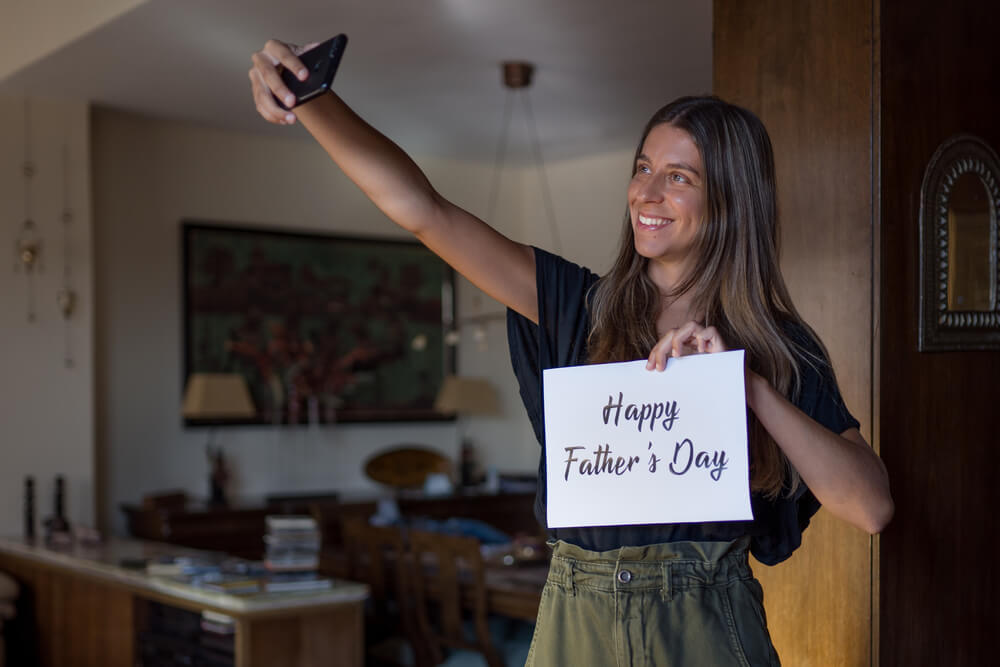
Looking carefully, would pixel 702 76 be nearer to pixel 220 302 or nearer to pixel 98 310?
pixel 220 302

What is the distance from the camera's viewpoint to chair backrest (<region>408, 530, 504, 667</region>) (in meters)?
4.10

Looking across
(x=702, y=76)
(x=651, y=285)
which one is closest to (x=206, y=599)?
(x=651, y=285)

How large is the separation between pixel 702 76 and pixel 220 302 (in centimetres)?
284

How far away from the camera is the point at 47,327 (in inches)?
212

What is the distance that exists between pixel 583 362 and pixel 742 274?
9.6 inches

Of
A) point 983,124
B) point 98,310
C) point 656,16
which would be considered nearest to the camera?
point 983,124

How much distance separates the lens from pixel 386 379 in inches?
269

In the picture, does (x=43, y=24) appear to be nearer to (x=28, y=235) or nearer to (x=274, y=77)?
(x=28, y=235)

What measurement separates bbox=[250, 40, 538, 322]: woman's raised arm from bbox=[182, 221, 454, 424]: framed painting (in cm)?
480

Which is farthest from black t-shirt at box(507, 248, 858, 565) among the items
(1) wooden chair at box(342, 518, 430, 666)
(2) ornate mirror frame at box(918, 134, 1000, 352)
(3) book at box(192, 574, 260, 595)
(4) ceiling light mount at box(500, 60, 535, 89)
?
(4) ceiling light mount at box(500, 60, 535, 89)

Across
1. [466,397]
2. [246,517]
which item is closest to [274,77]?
[246,517]

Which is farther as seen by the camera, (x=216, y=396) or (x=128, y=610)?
(x=216, y=396)

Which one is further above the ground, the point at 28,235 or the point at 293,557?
the point at 28,235

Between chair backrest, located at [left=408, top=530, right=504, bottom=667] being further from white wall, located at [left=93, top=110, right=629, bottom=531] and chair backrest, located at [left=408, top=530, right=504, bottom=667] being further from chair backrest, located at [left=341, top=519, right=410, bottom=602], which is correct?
white wall, located at [left=93, top=110, right=629, bottom=531]
